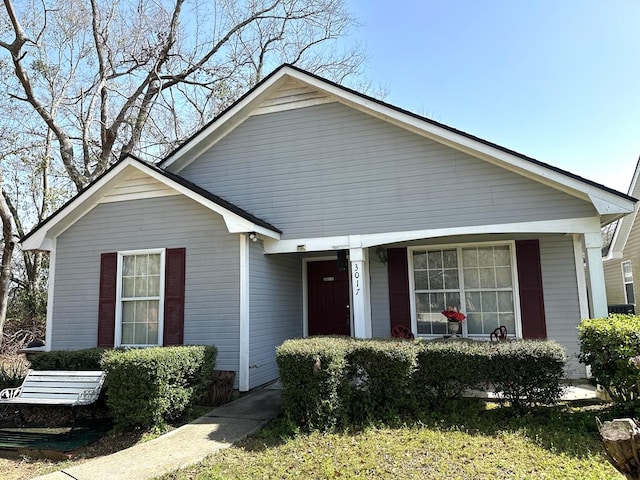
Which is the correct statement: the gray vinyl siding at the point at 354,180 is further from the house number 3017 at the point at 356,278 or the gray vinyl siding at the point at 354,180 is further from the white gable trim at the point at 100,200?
the white gable trim at the point at 100,200

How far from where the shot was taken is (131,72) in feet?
58.7

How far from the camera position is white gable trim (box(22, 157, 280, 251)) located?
25.2 ft

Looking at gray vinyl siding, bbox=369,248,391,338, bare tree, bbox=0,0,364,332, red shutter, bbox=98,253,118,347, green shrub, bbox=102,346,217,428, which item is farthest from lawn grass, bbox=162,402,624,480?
bare tree, bbox=0,0,364,332

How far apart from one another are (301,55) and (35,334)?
54.2 feet

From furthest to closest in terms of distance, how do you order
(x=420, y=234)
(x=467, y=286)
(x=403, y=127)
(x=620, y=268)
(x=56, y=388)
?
1. (x=620, y=268)
2. (x=467, y=286)
3. (x=403, y=127)
4. (x=420, y=234)
5. (x=56, y=388)

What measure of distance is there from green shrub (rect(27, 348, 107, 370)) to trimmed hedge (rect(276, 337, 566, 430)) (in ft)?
11.3

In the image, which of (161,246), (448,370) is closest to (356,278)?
(448,370)

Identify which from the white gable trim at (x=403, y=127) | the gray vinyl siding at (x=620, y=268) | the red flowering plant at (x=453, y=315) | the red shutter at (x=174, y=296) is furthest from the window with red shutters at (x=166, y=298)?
the gray vinyl siding at (x=620, y=268)

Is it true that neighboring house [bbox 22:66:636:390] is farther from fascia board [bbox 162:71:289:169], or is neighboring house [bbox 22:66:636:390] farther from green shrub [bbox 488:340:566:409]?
green shrub [bbox 488:340:566:409]

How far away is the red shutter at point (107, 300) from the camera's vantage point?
843cm

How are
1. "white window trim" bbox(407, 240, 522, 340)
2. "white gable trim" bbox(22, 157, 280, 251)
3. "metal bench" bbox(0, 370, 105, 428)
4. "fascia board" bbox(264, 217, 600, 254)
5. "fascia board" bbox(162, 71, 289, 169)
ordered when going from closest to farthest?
1. "metal bench" bbox(0, 370, 105, 428)
2. "fascia board" bbox(264, 217, 600, 254)
3. "white gable trim" bbox(22, 157, 280, 251)
4. "white window trim" bbox(407, 240, 522, 340)
5. "fascia board" bbox(162, 71, 289, 169)

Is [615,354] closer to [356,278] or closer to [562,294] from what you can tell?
[562,294]

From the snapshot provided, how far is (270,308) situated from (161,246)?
252 centimetres

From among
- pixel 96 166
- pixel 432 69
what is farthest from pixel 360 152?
pixel 96 166
